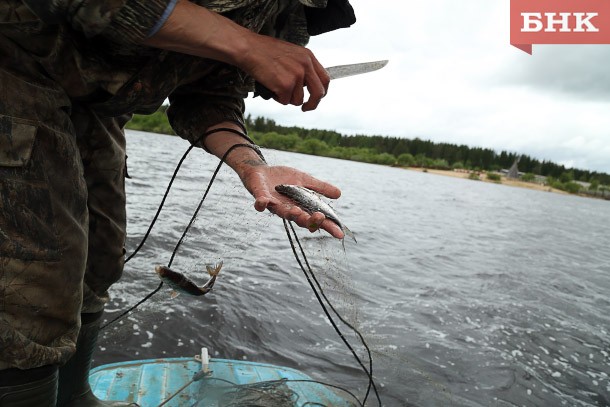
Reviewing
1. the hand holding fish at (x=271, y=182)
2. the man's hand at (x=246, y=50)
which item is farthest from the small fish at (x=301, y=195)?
the man's hand at (x=246, y=50)

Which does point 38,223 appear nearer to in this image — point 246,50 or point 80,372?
point 246,50

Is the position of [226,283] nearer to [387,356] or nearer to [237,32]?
[387,356]

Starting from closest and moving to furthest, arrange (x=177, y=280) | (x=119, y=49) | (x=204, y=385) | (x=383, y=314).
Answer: (x=119, y=49)
(x=177, y=280)
(x=204, y=385)
(x=383, y=314)

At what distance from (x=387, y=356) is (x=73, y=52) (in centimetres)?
581

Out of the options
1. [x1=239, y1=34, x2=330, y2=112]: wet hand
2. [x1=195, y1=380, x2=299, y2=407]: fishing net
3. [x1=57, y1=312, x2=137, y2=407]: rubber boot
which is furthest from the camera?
[x1=195, y1=380, x2=299, y2=407]: fishing net

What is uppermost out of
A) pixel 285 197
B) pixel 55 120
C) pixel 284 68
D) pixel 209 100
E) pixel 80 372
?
pixel 284 68

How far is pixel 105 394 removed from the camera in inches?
140

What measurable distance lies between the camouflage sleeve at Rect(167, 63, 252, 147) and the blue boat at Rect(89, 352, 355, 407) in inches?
85.1

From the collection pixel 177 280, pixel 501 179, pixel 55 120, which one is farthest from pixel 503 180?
pixel 55 120

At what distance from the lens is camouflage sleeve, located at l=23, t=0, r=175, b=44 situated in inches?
58.4

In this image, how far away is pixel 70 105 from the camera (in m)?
1.88

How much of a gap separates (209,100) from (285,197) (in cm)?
94

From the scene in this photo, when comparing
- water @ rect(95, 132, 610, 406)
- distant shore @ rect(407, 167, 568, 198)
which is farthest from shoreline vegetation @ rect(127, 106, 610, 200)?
water @ rect(95, 132, 610, 406)

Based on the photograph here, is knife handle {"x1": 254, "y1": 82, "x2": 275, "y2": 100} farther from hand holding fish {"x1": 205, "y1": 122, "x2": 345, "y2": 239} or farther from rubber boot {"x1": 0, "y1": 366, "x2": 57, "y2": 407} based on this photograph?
rubber boot {"x1": 0, "y1": 366, "x2": 57, "y2": 407}
